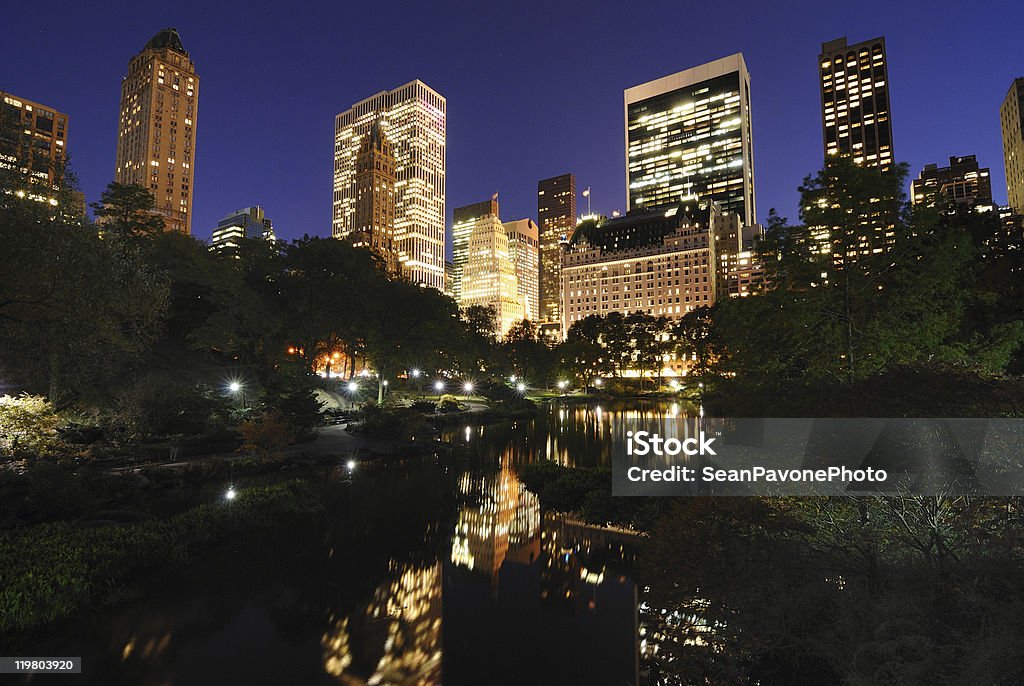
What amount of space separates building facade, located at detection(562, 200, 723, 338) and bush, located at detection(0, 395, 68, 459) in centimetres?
16336

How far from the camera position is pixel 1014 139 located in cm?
15275

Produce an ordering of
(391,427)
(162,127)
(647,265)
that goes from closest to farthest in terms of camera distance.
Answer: (391,427), (162,127), (647,265)

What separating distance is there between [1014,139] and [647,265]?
116083 millimetres

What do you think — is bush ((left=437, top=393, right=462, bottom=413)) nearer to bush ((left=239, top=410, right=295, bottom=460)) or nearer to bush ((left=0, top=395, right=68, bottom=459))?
bush ((left=239, top=410, right=295, bottom=460))

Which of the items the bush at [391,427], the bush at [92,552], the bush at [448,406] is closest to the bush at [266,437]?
the bush at [92,552]

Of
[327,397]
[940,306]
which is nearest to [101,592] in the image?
[940,306]

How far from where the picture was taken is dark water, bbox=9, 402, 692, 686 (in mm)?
9367

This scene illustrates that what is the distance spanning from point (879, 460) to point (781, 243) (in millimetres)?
8258

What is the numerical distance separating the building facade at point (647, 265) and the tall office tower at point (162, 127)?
469 ft

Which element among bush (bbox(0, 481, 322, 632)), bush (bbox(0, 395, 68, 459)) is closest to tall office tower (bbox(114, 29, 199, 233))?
bush (bbox(0, 395, 68, 459))

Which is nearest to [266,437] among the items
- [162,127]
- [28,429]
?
[28,429]

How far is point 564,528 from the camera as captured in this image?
57.5ft

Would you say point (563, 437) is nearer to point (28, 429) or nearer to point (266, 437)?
point (266, 437)

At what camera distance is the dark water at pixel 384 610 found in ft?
30.7
